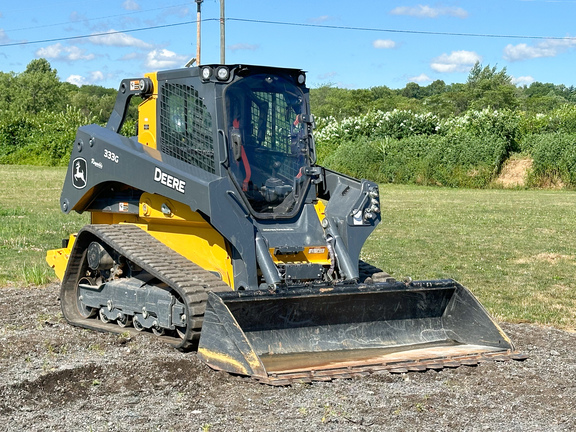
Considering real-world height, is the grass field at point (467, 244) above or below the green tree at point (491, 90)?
below

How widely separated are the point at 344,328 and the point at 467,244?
995 cm

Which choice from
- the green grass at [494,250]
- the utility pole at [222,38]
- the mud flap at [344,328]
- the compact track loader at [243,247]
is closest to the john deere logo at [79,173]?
the compact track loader at [243,247]

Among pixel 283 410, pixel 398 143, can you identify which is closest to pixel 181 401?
pixel 283 410

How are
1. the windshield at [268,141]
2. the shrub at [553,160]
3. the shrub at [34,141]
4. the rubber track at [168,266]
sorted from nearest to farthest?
1. the rubber track at [168,266]
2. the windshield at [268,141]
3. the shrub at [553,160]
4. the shrub at [34,141]

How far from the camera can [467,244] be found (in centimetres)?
1688

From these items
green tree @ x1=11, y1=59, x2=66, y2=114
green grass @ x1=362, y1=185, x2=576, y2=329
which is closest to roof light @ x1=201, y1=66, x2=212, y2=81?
green grass @ x1=362, y1=185, x2=576, y2=329

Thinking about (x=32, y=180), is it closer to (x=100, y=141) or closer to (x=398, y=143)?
(x=398, y=143)

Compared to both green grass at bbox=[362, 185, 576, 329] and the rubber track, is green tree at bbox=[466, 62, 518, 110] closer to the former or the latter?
green grass at bbox=[362, 185, 576, 329]

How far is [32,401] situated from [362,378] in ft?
8.32

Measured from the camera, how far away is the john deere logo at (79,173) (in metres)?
8.72

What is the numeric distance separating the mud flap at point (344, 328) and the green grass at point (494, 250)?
5.97 feet

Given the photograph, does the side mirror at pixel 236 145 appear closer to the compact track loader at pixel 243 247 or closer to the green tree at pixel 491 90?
the compact track loader at pixel 243 247

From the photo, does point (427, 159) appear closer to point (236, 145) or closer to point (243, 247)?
point (236, 145)

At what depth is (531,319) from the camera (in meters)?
9.34
